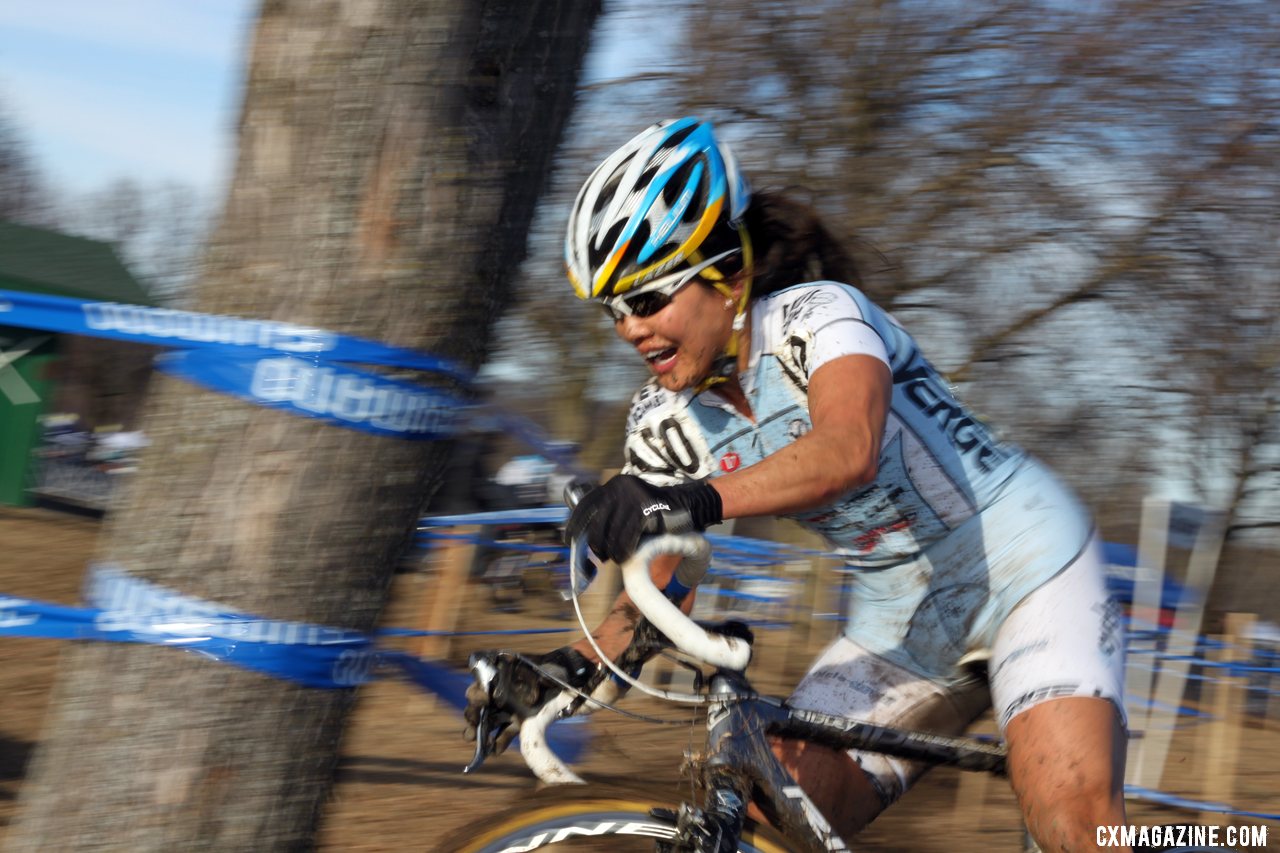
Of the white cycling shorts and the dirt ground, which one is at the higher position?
the white cycling shorts

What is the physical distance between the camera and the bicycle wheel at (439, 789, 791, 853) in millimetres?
2184

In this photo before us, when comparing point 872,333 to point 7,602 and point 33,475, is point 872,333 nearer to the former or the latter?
point 7,602

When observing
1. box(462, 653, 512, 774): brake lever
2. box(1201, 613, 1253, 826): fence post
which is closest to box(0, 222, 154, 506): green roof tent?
box(1201, 613, 1253, 826): fence post

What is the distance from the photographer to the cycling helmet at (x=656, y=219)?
2.42 meters

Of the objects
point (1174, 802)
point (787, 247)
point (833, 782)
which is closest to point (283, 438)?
point (787, 247)

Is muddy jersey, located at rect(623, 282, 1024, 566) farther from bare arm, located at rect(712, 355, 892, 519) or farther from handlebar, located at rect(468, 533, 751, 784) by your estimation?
handlebar, located at rect(468, 533, 751, 784)

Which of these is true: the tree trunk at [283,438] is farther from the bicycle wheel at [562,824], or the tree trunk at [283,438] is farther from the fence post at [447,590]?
the fence post at [447,590]

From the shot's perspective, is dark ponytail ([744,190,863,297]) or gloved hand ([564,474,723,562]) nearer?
gloved hand ([564,474,723,562])

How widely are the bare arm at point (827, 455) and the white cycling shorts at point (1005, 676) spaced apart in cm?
59

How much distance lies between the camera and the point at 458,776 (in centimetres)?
550

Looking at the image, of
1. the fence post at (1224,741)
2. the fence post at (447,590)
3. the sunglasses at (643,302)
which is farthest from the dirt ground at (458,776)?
the sunglasses at (643,302)

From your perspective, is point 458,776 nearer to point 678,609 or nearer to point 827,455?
point 678,609

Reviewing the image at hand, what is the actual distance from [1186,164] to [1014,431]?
2.07m

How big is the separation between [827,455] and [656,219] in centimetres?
63
